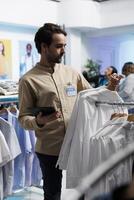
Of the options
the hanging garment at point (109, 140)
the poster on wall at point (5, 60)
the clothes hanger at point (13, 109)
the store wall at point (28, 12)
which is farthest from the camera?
the poster on wall at point (5, 60)

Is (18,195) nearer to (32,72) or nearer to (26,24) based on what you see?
(32,72)

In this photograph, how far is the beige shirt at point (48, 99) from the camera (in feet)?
5.86

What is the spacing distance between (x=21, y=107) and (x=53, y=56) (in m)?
0.33

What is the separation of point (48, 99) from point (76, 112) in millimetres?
211

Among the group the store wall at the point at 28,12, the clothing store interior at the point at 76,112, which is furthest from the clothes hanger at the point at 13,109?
the store wall at the point at 28,12

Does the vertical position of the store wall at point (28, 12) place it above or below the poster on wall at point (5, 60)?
above

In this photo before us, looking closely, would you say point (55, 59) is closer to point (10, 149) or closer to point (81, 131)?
point (81, 131)

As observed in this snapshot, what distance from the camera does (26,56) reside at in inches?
190

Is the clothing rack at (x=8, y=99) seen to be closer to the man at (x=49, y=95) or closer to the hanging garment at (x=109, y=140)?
the man at (x=49, y=95)

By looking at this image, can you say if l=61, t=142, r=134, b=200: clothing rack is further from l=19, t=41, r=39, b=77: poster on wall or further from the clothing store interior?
l=19, t=41, r=39, b=77: poster on wall

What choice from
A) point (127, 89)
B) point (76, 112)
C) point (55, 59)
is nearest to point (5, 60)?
point (127, 89)

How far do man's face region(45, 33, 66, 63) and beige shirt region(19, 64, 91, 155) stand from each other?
10 centimetres

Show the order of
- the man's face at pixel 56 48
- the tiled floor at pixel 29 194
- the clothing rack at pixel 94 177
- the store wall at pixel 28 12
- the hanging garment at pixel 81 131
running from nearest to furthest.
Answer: the clothing rack at pixel 94 177
the hanging garment at pixel 81 131
the man's face at pixel 56 48
the tiled floor at pixel 29 194
the store wall at pixel 28 12

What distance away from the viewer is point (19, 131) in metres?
2.82
